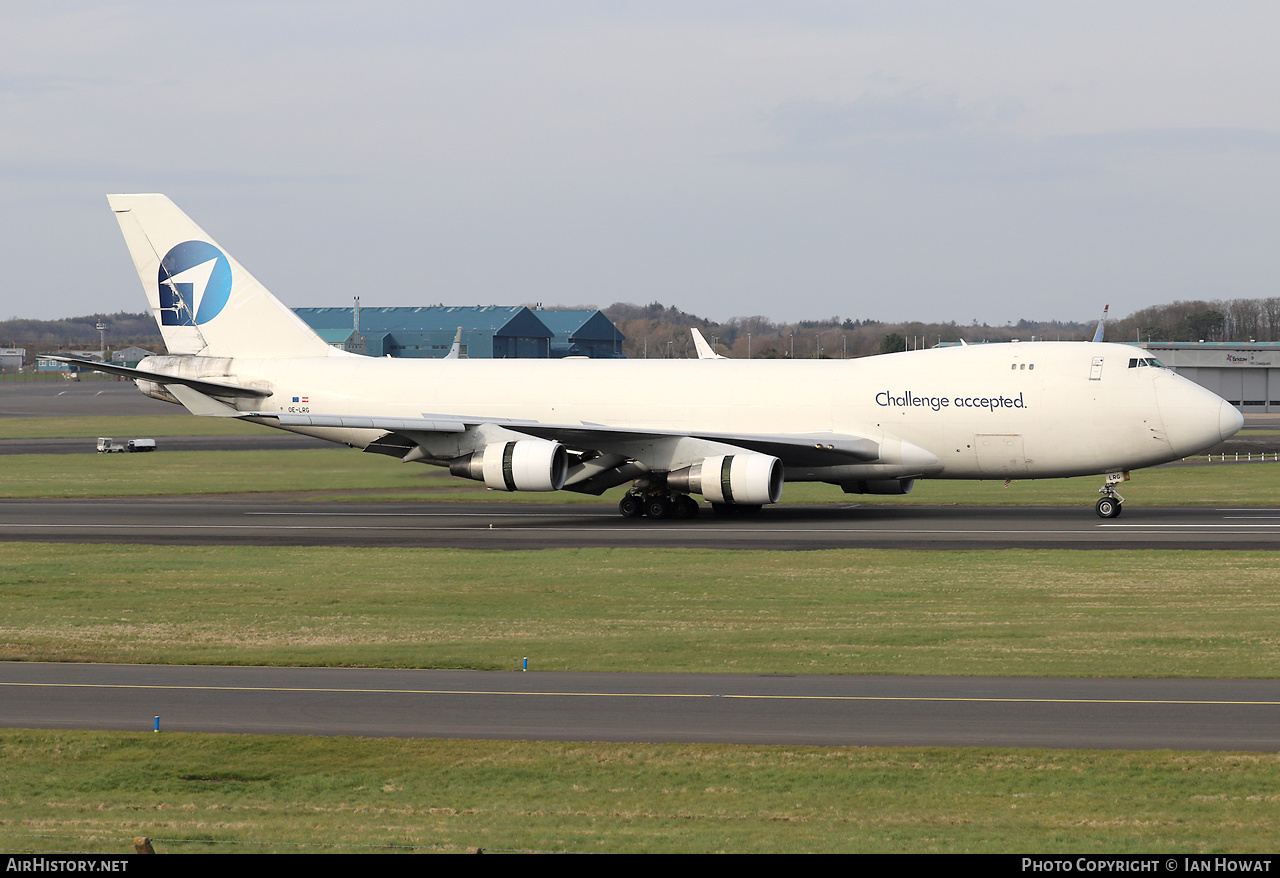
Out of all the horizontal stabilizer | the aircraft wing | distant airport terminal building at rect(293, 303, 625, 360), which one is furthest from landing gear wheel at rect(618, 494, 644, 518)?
distant airport terminal building at rect(293, 303, 625, 360)

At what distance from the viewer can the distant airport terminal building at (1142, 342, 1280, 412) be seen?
118062 millimetres

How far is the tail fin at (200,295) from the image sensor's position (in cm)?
4450

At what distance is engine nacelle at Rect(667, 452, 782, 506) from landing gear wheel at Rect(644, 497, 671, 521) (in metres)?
2.25

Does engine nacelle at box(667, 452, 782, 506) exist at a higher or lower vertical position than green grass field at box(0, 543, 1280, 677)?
higher

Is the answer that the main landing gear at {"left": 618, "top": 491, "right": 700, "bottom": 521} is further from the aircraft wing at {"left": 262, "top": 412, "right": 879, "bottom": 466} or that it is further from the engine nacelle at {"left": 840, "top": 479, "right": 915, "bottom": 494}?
the engine nacelle at {"left": 840, "top": 479, "right": 915, "bottom": 494}

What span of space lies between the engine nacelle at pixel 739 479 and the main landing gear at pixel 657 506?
230 cm

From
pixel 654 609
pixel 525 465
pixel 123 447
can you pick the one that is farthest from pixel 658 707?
pixel 123 447

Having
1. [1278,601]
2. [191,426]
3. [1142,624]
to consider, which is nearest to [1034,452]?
[1278,601]

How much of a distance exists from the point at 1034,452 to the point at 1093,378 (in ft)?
8.47

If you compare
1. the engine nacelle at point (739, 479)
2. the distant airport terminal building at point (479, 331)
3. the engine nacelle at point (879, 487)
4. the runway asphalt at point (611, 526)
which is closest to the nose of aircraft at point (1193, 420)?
the runway asphalt at point (611, 526)

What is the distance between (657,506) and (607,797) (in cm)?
2738

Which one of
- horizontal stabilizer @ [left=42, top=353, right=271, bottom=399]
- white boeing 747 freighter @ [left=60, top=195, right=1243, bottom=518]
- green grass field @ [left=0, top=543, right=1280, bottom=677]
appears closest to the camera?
green grass field @ [left=0, top=543, right=1280, bottom=677]

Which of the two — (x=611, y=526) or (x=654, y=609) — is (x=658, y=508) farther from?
(x=654, y=609)

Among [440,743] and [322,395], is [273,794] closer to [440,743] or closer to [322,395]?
[440,743]
